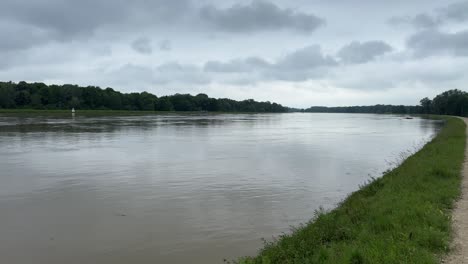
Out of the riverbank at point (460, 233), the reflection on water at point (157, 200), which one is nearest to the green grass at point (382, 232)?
the riverbank at point (460, 233)

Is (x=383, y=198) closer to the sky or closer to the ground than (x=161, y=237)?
closer to the sky

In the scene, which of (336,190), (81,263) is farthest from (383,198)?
(81,263)

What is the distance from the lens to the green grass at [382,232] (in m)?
7.14

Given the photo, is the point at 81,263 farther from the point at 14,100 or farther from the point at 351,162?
the point at 14,100

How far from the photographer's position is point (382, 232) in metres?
8.44

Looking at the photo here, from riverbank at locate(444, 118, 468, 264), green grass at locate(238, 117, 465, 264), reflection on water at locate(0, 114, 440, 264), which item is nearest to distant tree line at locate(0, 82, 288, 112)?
reflection on water at locate(0, 114, 440, 264)

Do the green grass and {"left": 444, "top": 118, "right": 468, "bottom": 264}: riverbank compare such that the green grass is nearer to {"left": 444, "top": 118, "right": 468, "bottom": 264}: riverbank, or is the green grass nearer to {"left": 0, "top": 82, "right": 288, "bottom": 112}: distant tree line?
{"left": 444, "top": 118, "right": 468, "bottom": 264}: riverbank

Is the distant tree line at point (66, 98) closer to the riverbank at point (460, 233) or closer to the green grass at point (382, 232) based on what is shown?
the green grass at point (382, 232)

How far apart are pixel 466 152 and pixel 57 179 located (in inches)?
866

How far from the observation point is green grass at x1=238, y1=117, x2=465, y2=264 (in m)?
7.14

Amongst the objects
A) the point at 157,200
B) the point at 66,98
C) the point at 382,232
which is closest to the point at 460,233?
the point at 382,232

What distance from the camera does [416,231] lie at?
816 cm

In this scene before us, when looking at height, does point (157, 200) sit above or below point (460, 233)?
below

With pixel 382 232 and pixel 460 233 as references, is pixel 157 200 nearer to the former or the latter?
pixel 382 232
